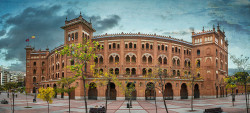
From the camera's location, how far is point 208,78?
194ft

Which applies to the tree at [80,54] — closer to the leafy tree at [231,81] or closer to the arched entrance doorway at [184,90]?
the leafy tree at [231,81]

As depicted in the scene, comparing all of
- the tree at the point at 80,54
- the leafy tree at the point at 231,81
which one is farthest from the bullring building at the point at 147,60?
the tree at the point at 80,54

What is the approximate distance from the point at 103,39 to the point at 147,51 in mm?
13041

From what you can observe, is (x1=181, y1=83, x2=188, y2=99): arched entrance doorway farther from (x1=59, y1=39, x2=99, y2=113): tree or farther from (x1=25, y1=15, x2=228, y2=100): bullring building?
(x1=59, y1=39, x2=99, y2=113): tree

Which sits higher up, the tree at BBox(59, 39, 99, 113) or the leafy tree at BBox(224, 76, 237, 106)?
the tree at BBox(59, 39, 99, 113)

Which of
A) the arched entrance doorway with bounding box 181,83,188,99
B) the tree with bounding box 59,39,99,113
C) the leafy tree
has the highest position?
the tree with bounding box 59,39,99,113

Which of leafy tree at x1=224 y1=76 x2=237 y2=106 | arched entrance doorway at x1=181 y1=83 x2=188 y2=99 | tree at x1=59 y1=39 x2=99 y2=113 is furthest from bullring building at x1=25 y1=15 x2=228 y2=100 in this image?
tree at x1=59 y1=39 x2=99 y2=113

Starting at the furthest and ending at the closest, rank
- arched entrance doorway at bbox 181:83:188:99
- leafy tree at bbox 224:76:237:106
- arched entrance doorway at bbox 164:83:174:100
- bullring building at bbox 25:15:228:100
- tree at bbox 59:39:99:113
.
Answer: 1. arched entrance doorway at bbox 181:83:188:99
2. arched entrance doorway at bbox 164:83:174:100
3. bullring building at bbox 25:15:228:100
4. leafy tree at bbox 224:76:237:106
5. tree at bbox 59:39:99:113

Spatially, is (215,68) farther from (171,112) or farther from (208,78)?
(171,112)

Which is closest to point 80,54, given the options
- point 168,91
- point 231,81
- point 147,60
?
point 231,81

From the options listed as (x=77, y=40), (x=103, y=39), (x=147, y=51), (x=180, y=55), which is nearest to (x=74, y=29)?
(x=77, y=40)

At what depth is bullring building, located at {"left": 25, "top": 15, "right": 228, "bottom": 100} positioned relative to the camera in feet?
166

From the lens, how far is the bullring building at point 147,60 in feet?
166

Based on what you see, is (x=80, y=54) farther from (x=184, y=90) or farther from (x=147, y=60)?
(x=184, y=90)
